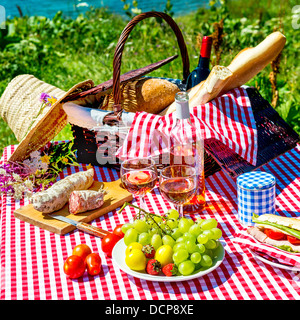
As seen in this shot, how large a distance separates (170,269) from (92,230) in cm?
47

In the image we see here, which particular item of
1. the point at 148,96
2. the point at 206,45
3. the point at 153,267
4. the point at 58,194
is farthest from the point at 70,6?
the point at 153,267

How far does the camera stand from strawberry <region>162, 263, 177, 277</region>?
156 cm

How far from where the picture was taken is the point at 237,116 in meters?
2.34

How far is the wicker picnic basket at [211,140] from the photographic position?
222 cm

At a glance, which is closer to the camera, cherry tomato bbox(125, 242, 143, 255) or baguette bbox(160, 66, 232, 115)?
cherry tomato bbox(125, 242, 143, 255)

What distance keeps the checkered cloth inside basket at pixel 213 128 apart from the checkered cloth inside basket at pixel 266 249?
1.89ft

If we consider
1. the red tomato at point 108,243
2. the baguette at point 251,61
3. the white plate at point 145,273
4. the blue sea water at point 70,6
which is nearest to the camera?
the white plate at point 145,273

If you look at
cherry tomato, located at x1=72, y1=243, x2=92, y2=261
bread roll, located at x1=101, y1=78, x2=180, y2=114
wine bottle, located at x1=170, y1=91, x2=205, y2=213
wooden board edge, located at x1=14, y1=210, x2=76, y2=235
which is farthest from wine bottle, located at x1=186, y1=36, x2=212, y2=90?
cherry tomato, located at x1=72, y1=243, x2=92, y2=261

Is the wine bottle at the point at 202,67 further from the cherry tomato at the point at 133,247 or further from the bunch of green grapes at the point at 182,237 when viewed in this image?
the cherry tomato at the point at 133,247

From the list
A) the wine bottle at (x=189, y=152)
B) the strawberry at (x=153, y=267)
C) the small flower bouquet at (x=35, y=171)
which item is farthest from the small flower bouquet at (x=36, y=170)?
the strawberry at (x=153, y=267)

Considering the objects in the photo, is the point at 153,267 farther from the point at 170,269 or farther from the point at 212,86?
the point at 212,86


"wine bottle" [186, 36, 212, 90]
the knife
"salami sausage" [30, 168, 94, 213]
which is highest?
"wine bottle" [186, 36, 212, 90]

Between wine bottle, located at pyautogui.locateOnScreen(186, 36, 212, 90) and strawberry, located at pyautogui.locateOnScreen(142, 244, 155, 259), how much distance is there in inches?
48.3

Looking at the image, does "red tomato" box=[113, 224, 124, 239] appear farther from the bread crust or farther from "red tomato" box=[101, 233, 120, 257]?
the bread crust
